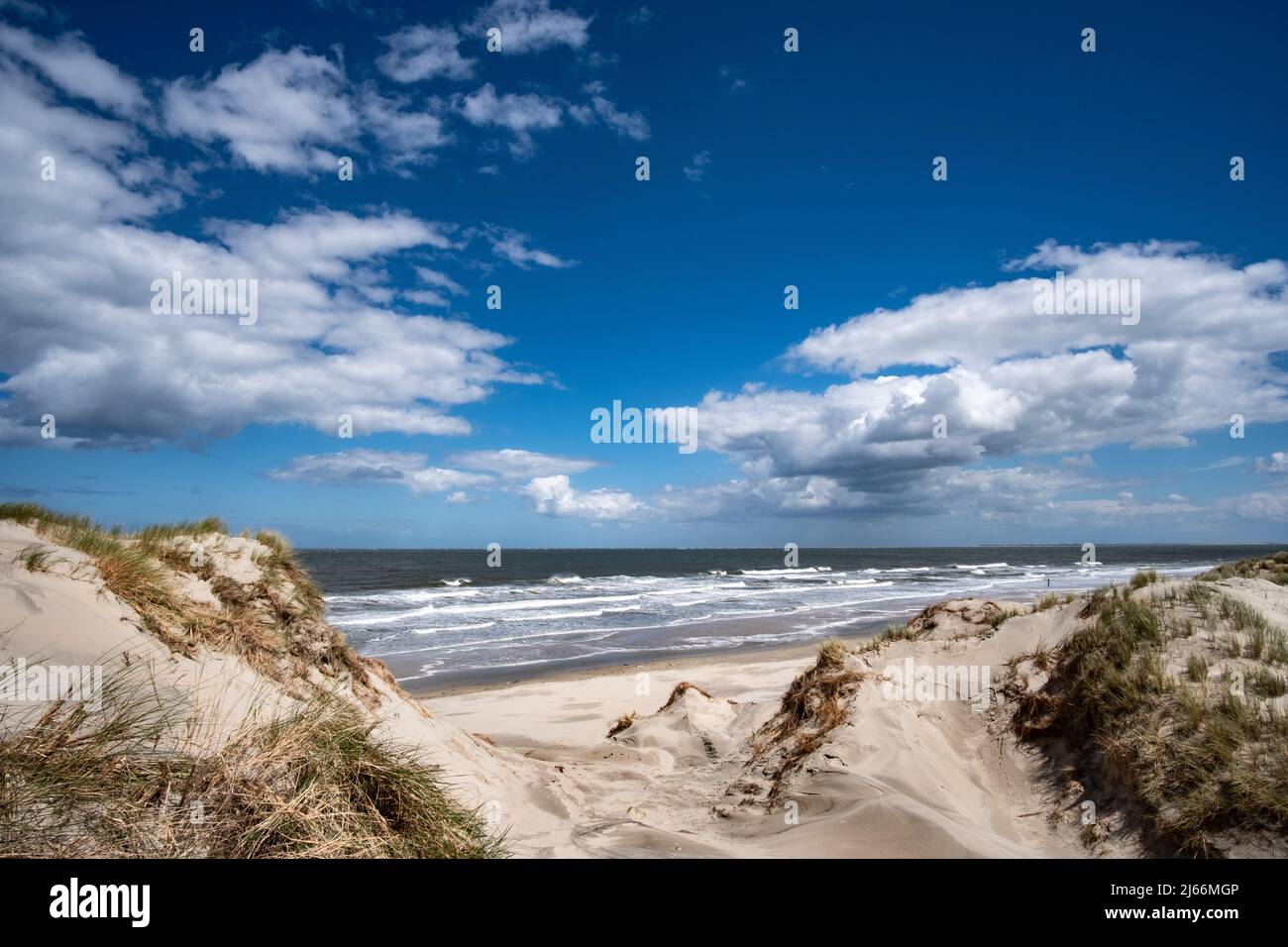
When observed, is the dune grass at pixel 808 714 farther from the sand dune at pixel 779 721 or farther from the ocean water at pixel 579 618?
the ocean water at pixel 579 618

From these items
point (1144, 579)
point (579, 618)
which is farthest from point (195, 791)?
point (579, 618)

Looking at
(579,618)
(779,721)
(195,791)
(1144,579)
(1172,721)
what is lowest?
(579,618)

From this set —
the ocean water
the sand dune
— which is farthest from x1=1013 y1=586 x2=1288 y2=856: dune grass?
the ocean water

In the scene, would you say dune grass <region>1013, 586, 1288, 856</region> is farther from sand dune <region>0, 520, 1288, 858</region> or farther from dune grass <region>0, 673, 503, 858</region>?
dune grass <region>0, 673, 503, 858</region>

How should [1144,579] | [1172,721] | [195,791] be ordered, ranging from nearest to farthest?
[195,791]
[1172,721]
[1144,579]

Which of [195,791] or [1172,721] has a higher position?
[195,791]

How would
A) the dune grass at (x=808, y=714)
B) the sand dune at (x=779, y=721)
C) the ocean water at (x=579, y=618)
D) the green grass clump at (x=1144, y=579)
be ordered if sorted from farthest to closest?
the ocean water at (x=579, y=618), the green grass clump at (x=1144, y=579), the dune grass at (x=808, y=714), the sand dune at (x=779, y=721)

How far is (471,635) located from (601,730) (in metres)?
15.5

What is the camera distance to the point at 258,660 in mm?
6871

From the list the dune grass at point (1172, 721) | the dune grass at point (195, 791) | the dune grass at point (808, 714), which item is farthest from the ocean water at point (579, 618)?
the dune grass at point (195, 791)

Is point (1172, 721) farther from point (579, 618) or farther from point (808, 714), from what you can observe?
point (579, 618)

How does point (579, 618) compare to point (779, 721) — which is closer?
point (779, 721)

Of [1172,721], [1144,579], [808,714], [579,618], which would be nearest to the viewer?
[1172,721]
